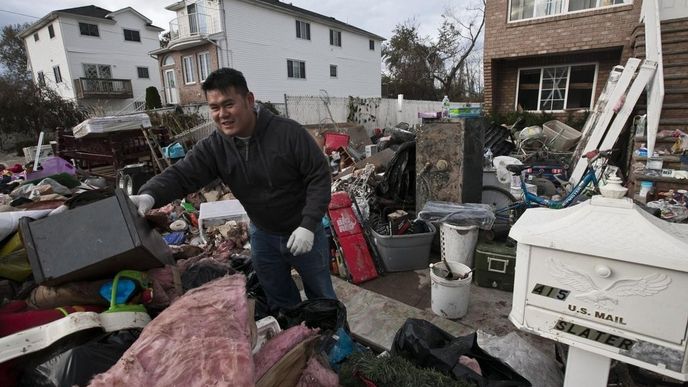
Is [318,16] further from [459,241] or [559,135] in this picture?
[459,241]

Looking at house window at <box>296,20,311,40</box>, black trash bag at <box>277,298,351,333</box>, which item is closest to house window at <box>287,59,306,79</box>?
house window at <box>296,20,311,40</box>

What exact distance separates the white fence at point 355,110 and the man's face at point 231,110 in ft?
36.6

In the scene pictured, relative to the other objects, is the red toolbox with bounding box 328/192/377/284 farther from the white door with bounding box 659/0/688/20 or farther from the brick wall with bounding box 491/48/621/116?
the brick wall with bounding box 491/48/621/116

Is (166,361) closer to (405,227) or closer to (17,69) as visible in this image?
(405,227)

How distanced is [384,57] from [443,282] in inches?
1070

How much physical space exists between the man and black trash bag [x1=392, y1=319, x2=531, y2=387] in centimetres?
74

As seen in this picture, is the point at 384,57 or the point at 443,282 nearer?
the point at 443,282

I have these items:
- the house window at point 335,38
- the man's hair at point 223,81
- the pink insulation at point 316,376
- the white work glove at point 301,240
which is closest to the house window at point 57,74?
the house window at point 335,38

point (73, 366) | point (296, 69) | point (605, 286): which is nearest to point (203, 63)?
point (296, 69)

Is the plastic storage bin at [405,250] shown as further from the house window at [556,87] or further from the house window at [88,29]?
the house window at [88,29]

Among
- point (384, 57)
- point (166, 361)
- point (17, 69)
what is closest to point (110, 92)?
point (17, 69)

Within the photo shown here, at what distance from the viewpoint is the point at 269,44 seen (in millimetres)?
18406

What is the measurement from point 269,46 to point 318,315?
19.1 metres

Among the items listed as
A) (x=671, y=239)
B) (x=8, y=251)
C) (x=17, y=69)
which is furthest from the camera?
(x=17, y=69)
